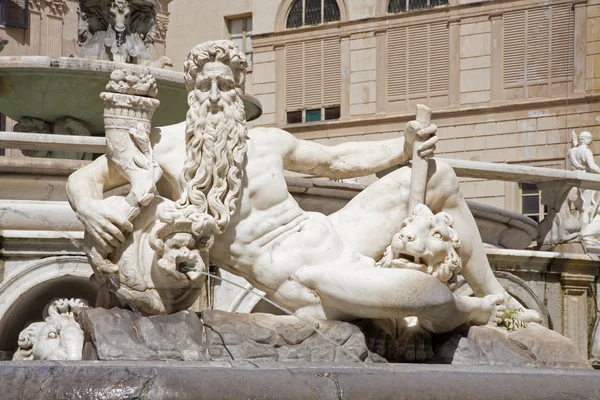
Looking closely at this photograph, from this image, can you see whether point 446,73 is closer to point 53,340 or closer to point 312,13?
point 312,13

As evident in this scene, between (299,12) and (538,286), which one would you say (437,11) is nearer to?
(299,12)

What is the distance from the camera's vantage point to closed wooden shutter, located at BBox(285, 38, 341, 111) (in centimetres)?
2752

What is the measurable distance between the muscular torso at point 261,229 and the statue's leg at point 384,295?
0.31ft

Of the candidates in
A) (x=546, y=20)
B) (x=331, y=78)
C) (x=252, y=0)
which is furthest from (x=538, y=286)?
(x=252, y=0)

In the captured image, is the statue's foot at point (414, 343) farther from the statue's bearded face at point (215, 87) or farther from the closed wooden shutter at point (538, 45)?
the closed wooden shutter at point (538, 45)

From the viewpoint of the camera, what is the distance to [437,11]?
26203 mm

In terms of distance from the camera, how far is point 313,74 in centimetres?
2778

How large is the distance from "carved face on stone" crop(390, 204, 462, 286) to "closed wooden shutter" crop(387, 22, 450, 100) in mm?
20948

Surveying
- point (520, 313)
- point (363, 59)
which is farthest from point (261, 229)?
point (363, 59)

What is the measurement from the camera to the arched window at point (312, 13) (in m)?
27.8

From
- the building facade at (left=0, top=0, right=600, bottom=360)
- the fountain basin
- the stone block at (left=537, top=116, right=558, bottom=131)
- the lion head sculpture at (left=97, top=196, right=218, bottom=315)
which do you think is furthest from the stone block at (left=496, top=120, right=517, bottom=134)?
the lion head sculpture at (left=97, top=196, right=218, bottom=315)

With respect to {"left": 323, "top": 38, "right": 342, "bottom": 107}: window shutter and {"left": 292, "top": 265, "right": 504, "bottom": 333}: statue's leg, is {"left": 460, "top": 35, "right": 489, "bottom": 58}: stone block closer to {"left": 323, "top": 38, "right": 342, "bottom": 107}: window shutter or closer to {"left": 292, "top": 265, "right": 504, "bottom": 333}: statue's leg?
{"left": 323, "top": 38, "right": 342, "bottom": 107}: window shutter

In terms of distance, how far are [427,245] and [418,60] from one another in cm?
2161

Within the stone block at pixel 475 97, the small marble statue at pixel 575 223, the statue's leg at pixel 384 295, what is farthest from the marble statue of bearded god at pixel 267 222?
the stone block at pixel 475 97
